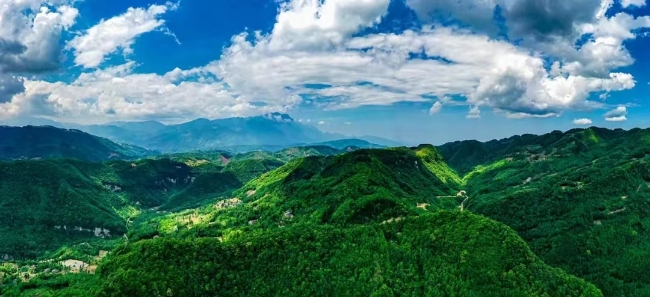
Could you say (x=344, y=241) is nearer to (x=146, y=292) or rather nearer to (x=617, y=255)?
(x=146, y=292)

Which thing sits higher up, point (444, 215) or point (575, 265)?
point (444, 215)

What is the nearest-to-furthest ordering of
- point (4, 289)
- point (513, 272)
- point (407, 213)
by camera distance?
point (513, 272)
point (4, 289)
point (407, 213)

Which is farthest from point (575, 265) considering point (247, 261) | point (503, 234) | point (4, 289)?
point (4, 289)

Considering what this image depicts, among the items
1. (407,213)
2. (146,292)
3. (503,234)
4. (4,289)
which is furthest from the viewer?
(407,213)

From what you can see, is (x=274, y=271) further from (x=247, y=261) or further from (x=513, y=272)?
(x=513, y=272)

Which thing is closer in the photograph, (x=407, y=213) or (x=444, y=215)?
(x=444, y=215)

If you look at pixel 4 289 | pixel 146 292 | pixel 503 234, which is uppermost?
pixel 503 234

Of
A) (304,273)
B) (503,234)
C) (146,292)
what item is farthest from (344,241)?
(146,292)
